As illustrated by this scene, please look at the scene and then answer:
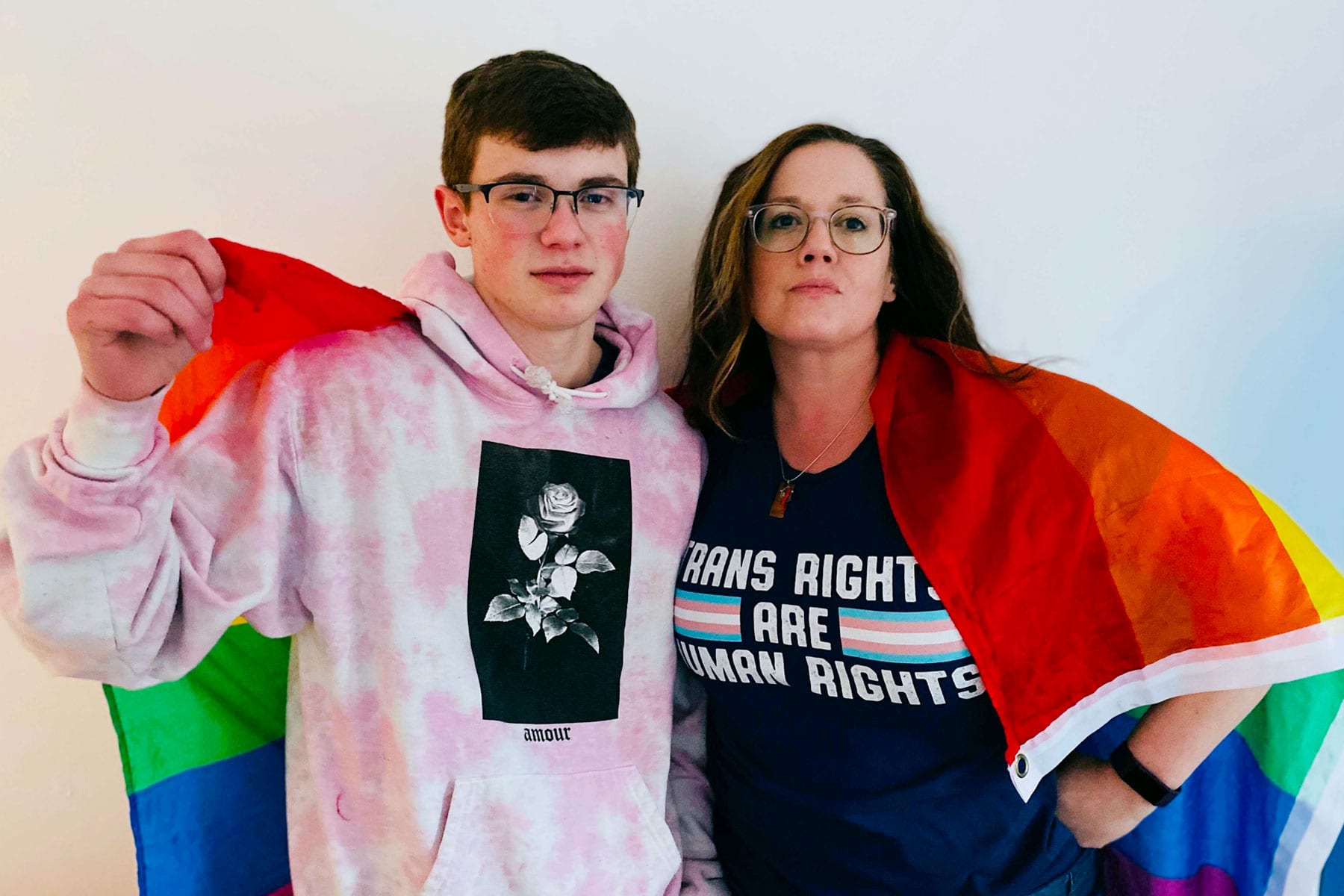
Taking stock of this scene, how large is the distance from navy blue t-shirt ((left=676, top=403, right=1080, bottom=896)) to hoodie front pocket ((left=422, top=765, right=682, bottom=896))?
0.18m

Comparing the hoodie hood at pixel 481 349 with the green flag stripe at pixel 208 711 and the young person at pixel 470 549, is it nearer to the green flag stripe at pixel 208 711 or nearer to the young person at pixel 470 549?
the young person at pixel 470 549

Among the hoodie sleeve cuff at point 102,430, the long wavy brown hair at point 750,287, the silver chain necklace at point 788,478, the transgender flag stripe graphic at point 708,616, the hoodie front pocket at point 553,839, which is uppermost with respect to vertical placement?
the long wavy brown hair at point 750,287

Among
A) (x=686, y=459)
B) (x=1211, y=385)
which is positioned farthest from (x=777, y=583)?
(x=1211, y=385)

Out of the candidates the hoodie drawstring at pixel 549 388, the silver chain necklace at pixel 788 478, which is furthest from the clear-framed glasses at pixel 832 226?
the hoodie drawstring at pixel 549 388

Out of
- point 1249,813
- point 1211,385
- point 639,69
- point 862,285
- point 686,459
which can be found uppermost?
point 639,69

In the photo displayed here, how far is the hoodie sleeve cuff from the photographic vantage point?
885 millimetres

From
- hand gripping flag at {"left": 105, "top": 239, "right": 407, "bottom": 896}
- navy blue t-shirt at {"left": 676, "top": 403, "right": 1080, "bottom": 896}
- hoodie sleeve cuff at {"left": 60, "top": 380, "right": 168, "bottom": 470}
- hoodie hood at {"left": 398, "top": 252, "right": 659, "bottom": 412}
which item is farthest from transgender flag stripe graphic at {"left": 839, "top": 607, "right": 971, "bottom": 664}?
hoodie sleeve cuff at {"left": 60, "top": 380, "right": 168, "bottom": 470}

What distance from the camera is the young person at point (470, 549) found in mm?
1121

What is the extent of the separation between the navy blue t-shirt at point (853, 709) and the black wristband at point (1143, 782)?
10 cm

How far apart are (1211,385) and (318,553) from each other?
1.63 meters

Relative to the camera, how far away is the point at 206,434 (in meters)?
1.07

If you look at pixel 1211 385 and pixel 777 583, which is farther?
pixel 1211 385

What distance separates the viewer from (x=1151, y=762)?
1289 millimetres

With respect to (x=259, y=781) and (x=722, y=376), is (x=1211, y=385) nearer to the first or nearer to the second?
(x=722, y=376)
